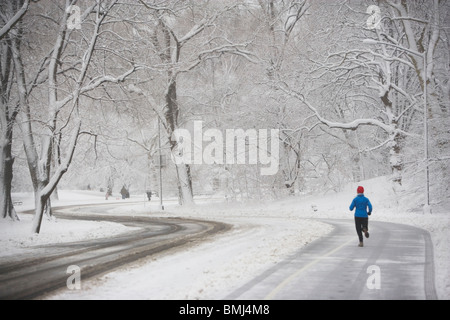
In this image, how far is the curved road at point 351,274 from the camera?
766 cm

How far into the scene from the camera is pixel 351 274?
9352 millimetres

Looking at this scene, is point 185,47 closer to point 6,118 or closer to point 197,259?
point 6,118

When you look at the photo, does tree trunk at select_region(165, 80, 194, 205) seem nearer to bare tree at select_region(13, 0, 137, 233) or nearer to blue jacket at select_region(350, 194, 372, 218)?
bare tree at select_region(13, 0, 137, 233)

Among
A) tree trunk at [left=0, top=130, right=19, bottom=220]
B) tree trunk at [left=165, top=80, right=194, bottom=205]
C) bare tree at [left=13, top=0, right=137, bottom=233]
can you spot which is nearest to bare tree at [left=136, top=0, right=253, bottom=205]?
tree trunk at [left=165, top=80, right=194, bottom=205]

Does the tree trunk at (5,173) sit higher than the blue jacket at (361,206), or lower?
higher

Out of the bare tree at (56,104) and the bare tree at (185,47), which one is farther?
the bare tree at (185,47)

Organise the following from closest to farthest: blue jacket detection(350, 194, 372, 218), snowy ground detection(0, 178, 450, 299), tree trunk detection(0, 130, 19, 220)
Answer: snowy ground detection(0, 178, 450, 299)
blue jacket detection(350, 194, 372, 218)
tree trunk detection(0, 130, 19, 220)

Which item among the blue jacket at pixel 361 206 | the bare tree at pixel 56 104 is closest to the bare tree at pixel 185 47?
the bare tree at pixel 56 104

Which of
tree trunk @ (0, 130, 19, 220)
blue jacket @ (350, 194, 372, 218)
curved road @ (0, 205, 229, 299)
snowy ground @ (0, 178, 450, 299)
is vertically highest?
tree trunk @ (0, 130, 19, 220)

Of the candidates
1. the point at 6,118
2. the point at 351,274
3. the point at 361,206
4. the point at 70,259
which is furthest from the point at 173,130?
the point at 351,274

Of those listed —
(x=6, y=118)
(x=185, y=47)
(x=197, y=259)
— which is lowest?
(x=197, y=259)

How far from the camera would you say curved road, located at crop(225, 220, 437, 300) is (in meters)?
7.66

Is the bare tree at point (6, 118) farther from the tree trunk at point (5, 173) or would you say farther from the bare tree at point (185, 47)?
the bare tree at point (185, 47)

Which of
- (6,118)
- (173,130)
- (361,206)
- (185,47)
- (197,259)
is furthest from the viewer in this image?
(173,130)
